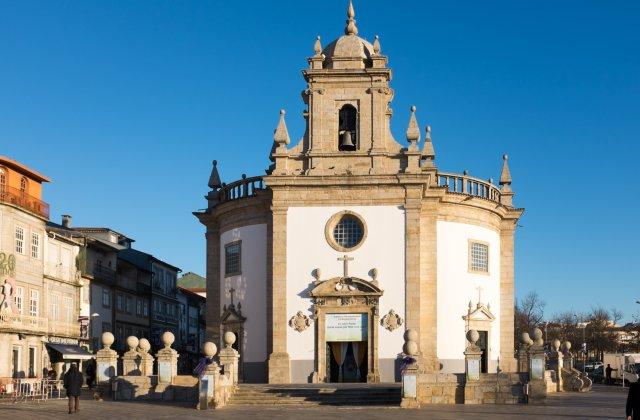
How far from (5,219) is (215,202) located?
10178mm

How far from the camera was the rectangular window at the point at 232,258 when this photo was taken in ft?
136

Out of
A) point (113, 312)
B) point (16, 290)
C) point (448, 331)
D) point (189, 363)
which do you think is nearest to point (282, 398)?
point (448, 331)

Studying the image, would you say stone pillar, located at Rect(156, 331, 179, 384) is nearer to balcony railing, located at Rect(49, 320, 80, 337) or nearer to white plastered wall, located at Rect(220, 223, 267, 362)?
white plastered wall, located at Rect(220, 223, 267, 362)

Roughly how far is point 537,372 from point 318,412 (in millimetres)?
8095

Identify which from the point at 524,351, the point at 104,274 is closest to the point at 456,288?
Result: the point at 524,351

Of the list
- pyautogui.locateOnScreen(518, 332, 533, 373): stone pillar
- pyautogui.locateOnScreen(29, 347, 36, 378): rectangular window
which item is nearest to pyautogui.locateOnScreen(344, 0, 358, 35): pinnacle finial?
pyautogui.locateOnScreen(518, 332, 533, 373): stone pillar

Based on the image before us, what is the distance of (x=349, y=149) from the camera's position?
130 ft

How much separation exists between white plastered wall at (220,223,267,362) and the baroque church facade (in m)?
0.07

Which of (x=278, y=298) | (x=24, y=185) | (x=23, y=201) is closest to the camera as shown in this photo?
(x=278, y=298)

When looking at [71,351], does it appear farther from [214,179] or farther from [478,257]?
[478,257]

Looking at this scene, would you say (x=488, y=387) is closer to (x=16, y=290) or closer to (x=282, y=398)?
(x=282, y=398)

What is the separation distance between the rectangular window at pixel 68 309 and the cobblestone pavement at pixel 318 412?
22423mm

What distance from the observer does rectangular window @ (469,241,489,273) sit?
4138 centimetres

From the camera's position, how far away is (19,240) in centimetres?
4738
